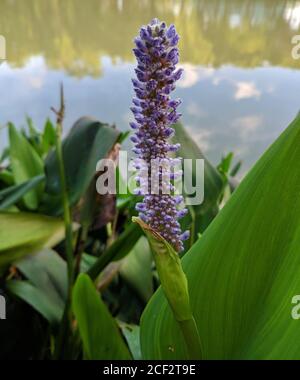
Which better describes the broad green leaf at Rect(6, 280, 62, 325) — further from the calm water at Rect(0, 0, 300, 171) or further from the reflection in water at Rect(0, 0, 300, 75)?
the reflection in water at Rect(0, 0, 300, 75)

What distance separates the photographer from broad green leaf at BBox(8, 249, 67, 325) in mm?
663

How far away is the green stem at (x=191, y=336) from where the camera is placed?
321 mm

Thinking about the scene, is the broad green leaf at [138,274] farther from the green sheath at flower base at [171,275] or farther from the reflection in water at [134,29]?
the reflection in water at [134,29]

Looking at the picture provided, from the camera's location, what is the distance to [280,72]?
2.60 meters

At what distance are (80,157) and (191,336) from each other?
0.48m

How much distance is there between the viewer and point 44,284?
70 centimetres

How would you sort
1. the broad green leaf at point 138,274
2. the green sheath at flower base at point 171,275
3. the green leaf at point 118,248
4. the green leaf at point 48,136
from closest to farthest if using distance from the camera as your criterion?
the green sheath at flower base at point 171,275 → the green leaf at point 118,248 → the broad green leaf at point 138,274 → the green leaf at point 48,136

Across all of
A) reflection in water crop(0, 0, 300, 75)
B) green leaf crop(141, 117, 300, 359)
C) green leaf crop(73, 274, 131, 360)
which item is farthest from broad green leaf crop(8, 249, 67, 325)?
reflection in water crop(0, 0, 300, 75)

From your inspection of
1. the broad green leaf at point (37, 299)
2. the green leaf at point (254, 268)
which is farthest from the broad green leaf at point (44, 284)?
the green leaf at point (254, 268)

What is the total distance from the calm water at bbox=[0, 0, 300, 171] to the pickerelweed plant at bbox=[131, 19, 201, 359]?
1.00 meters

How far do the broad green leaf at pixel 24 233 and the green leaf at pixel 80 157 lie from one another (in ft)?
0.18

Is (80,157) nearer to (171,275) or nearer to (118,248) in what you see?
(118,248)

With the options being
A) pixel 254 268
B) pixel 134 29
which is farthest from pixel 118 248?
pixel 134 29

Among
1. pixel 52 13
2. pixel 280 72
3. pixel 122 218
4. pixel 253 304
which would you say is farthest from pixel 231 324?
pixel 52 13
